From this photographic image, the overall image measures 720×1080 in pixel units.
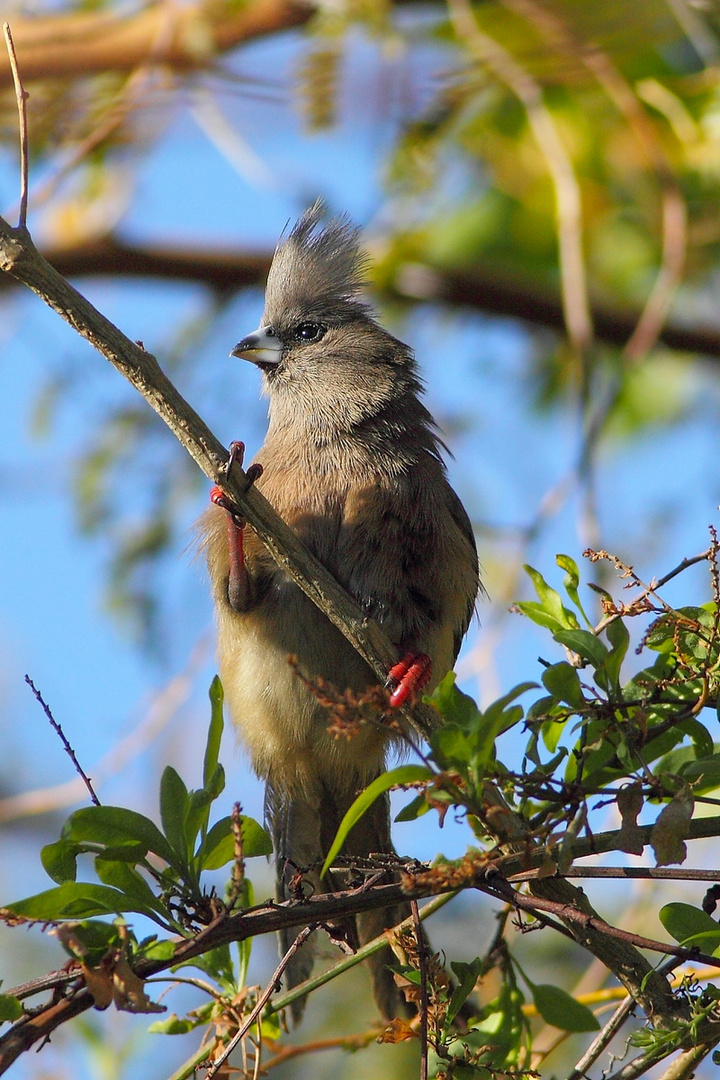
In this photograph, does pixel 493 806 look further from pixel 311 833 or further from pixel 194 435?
pixel 311 833

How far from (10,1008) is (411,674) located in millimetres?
1669

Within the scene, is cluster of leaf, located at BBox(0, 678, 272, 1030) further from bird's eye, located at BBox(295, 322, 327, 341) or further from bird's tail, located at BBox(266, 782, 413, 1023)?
bird's eye, located at BBox(295, 322, 327, 341)

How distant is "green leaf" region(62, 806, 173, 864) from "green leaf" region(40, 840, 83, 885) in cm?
2

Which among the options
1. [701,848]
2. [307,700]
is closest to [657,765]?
[307,700]

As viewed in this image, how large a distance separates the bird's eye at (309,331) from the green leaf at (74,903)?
292 cm

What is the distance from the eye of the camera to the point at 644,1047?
213 cm

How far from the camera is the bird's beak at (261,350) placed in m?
4.65

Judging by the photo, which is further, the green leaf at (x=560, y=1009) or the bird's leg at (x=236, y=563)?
the bird's leg at (x=236, y=563)

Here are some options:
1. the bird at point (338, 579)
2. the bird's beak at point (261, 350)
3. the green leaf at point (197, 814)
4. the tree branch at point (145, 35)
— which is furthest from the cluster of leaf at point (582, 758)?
the tree branch at point (145, 35)

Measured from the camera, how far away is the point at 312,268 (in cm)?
481

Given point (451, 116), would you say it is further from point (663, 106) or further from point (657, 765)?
point (657, 765)

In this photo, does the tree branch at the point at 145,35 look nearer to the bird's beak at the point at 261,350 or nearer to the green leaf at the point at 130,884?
the bird's beak at the point at 261,350

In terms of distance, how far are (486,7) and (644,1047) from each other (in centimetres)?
550

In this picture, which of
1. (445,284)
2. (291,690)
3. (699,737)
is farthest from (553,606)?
(445,284)
